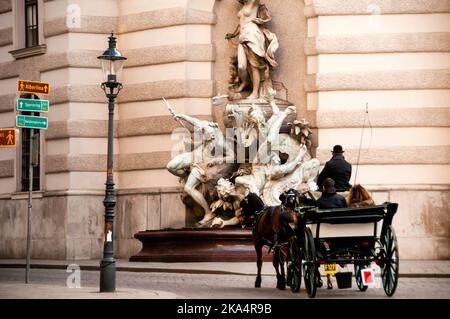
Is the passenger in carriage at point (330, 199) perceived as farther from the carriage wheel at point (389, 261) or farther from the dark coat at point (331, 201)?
the carriage wheel at point (389, 261)

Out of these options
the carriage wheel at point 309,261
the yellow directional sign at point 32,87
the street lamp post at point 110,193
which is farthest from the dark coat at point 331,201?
the yellow directional sign at point 32,87

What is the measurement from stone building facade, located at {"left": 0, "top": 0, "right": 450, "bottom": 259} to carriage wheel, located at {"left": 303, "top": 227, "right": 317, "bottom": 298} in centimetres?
1010

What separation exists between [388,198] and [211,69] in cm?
592

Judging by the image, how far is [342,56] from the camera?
27.8 m

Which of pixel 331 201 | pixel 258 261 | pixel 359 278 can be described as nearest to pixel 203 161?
pixel 258 261

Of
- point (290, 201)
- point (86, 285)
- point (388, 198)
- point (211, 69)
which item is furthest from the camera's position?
point (211, 69)

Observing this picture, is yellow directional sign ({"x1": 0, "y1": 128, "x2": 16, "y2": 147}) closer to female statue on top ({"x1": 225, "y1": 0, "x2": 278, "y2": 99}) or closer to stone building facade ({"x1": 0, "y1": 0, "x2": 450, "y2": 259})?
stone building facade ({"x1": 0, "y1": 0, "x2": 450, "y2": 259})

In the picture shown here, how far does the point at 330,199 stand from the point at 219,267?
600cm

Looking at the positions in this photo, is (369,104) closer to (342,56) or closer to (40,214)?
(342,56)

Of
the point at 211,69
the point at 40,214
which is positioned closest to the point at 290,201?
the point at 211,69

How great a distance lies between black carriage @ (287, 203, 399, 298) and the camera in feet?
55.7

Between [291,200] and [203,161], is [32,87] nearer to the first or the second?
[291,200]

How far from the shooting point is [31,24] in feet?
108

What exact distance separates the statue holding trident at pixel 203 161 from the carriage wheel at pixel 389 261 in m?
10.4
